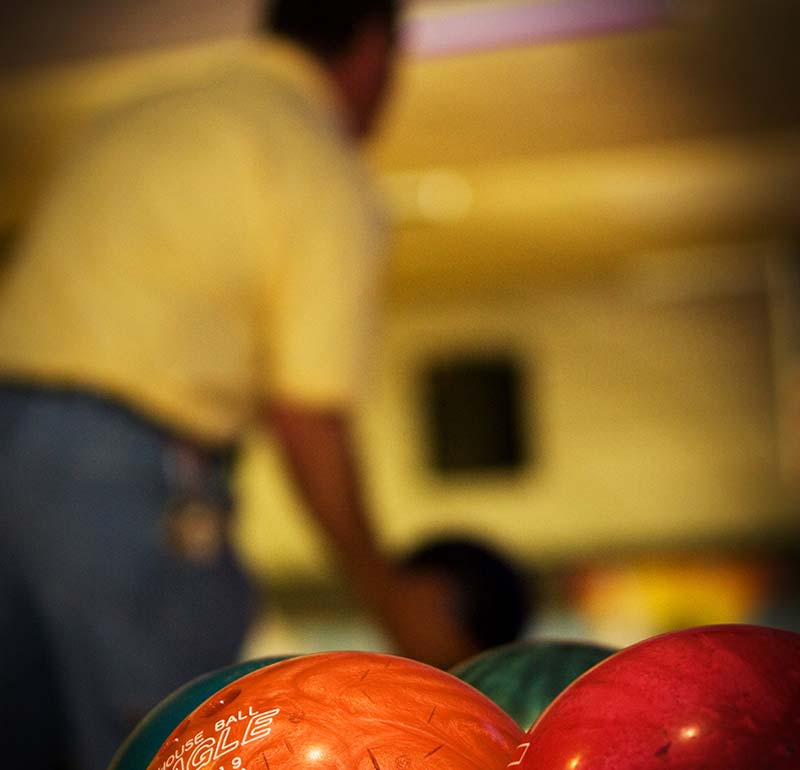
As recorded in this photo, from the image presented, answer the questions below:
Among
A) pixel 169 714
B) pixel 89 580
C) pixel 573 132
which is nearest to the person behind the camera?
pixel 169 714

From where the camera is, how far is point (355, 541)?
1.21m

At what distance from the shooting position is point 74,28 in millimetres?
4156

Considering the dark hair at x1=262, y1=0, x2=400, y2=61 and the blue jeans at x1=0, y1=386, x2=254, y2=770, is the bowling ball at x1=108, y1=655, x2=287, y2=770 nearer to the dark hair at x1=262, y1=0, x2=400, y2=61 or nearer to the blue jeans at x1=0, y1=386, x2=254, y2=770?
the blue jeans at x1=0, y1=386, x2=254, y2=770

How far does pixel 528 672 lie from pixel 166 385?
2.29ft

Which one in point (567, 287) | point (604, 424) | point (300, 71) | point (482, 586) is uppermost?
point (300, 71)

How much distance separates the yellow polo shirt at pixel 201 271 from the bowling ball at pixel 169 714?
65cm

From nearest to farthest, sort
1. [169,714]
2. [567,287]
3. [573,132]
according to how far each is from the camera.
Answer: [169,714] → [573,132] → [567,287]

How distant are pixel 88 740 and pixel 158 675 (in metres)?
0.09

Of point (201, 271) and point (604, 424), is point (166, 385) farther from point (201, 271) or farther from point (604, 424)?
point (604, 424)

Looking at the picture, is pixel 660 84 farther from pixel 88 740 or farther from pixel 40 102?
pixel 88 740

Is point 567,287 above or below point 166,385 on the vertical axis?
below

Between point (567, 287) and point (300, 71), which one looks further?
point (567, 287)

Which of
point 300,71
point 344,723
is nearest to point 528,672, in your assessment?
point 344,723

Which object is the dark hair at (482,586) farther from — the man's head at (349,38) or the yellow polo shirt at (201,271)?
the man's head at (349,38)
